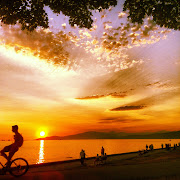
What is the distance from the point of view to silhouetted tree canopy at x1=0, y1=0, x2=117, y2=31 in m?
10.2

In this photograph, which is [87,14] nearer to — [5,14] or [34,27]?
[34,27]

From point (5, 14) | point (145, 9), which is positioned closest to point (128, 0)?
point (145, 9)

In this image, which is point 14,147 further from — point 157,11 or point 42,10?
point 157,11

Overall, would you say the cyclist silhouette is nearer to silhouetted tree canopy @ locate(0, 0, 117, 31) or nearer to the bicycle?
the bicycle

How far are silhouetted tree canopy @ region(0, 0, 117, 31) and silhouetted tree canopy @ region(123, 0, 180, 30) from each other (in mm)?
1067

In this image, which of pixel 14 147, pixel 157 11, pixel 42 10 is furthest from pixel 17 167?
pixel 157 11

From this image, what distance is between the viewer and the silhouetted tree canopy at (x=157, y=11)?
10133 mm

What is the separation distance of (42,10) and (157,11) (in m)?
5.56

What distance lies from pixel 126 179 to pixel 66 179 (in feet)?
8.13

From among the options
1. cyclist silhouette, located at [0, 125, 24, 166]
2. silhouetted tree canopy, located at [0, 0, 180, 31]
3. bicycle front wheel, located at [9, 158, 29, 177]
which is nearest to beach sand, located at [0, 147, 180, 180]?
bicycle front wheel, located at [9, 158, 29, 177]

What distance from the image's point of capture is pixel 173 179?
9133mm

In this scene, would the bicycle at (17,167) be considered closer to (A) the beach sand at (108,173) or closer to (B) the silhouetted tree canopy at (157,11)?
(A) the beach sand at (108,173)

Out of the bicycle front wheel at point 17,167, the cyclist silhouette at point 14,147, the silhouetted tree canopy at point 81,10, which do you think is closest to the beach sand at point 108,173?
the bicycle front wheel at point 17,167

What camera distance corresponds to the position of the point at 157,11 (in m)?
10.4
